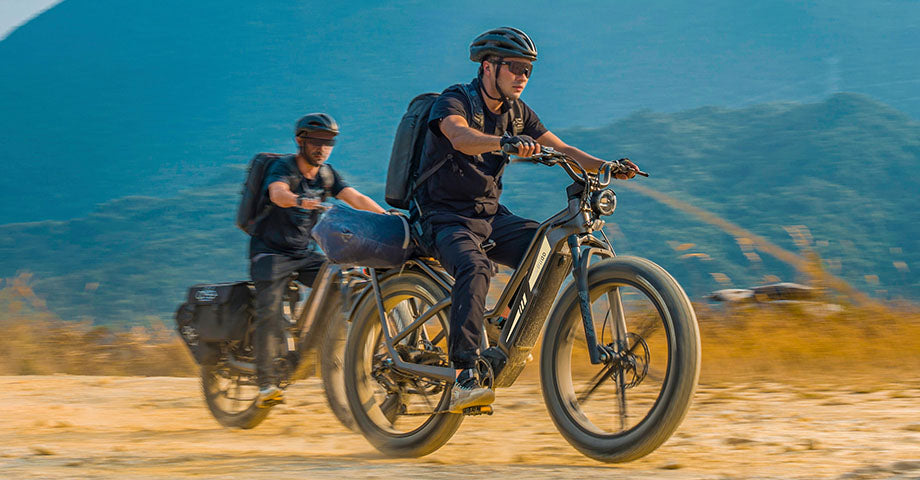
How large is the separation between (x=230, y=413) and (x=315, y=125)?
1.95m

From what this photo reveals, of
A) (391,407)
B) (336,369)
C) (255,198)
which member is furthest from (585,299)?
(255,198)

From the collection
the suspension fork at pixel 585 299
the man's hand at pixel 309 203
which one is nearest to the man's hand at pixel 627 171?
the suspension fork at pixel 585 299

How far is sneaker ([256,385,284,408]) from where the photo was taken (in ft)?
19.6

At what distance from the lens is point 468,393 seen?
13.8ft

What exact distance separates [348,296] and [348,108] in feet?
283

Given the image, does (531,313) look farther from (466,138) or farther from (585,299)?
(466,138)

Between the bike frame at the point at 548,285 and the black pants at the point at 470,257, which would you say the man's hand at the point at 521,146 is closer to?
the bike frame at the point at 548,285

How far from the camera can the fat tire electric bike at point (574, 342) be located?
3.83 meters

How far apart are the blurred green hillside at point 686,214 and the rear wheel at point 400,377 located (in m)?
35.9

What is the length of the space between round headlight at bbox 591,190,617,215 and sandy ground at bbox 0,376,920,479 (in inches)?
40.9

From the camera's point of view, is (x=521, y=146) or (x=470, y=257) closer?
(x=521, y=146)

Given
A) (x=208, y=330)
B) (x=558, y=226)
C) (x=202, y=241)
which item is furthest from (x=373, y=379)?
(x=202, y=241)

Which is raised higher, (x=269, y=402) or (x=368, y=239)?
(x=368, y=239)

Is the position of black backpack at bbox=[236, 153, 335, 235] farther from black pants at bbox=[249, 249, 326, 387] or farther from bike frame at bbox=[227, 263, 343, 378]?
bike frame at bbox=[227, 263, 343, 378]
